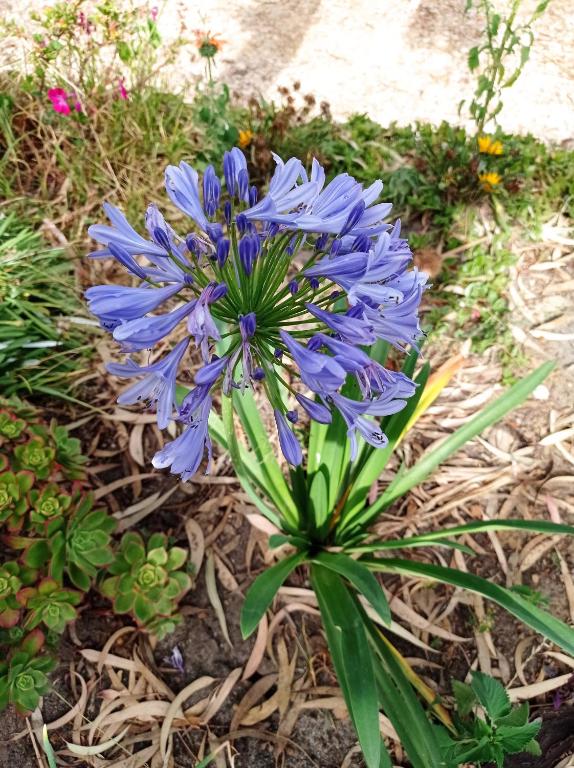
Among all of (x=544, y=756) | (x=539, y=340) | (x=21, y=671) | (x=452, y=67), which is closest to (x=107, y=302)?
(x=21, y=671)

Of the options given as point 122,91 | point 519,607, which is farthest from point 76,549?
point 122,91

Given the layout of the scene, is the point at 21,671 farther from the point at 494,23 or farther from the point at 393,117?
the point at 393,117

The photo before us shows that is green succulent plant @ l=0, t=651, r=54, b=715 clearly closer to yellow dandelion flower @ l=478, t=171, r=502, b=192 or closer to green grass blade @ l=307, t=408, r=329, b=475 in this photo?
green grass blade @ l=307, t=408, r=329, b=475

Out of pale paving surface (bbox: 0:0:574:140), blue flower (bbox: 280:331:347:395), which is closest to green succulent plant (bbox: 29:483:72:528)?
blue flower (bbox: 280:331:347:395)

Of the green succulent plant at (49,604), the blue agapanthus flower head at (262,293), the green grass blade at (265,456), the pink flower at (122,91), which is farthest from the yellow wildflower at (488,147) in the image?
the green succulent plant at (49,604)

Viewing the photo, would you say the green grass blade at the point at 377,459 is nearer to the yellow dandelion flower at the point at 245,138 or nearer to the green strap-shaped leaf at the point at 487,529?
the green strap-shaped leaf at the point at 487,529

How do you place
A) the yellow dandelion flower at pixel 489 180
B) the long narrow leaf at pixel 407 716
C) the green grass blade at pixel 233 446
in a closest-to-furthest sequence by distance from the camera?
the green grass blade at pixel 233 446 < the long narrow leaf at pixel 407 716 < the yellow dandelion flower at pixel 489 180
